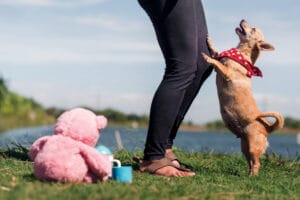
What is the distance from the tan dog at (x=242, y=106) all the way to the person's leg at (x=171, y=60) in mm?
452

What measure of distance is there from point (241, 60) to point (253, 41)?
0.98 ft

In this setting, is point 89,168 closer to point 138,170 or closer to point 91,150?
point 91,150

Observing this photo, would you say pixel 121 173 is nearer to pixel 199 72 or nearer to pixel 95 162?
pixel 95 162

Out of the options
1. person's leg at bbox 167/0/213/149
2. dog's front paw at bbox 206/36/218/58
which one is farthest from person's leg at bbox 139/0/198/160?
dog's front paw at bbox 206/36/218/58

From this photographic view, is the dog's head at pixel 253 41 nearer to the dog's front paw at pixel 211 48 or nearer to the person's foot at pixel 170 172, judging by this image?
the dog's front paw at pixel 211 48

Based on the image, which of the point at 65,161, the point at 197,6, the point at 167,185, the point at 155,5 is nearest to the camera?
the point at 65,161

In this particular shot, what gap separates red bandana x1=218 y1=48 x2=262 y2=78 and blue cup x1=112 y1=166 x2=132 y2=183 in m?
1.72

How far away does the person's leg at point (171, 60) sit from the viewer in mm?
4773

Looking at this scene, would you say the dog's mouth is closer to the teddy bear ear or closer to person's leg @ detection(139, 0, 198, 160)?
person's leg @ detection(139, 0, 198, 160)

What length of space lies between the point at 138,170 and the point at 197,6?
4.50 ft

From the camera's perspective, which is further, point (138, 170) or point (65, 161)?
point (138, 170)

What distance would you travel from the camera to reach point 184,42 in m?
4.82

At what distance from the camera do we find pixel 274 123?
5418 millimetres

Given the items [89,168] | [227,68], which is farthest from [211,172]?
[89,168]
